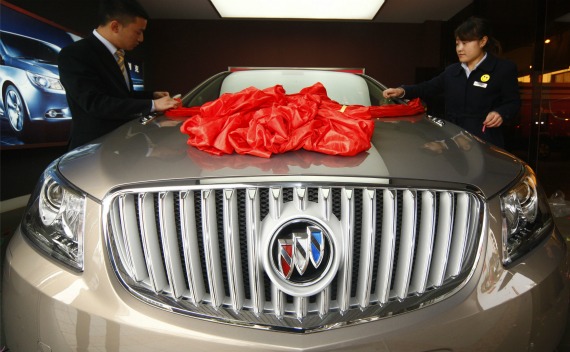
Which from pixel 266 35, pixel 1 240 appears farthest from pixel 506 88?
pixel 266 35

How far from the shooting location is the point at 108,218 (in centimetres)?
93

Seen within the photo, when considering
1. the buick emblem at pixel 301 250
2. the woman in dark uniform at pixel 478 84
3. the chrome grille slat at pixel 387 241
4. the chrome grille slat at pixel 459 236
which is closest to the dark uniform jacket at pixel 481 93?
the woman in dark uniform at pixel 478 84

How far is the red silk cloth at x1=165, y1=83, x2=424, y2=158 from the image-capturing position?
3.65ft

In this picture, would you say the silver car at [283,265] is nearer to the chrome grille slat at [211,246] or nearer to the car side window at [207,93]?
the chrome grille slat at [211,246]

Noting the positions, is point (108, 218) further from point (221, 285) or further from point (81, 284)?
point (221, 285)

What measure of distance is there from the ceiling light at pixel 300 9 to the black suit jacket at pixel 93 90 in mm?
5388

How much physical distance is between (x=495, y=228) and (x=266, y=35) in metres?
8.33

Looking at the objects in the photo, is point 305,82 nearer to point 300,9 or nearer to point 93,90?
point 93,90

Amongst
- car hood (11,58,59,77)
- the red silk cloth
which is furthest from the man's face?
car hood (11,58,59,77)

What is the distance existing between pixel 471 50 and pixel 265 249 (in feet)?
7.03

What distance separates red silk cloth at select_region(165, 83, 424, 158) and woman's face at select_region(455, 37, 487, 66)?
1357mm

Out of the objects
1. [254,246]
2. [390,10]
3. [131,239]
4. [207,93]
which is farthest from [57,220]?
[390,10]

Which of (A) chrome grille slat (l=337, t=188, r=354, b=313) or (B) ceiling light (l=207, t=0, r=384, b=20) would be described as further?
(B) ceiling light (l=207, t=0, r=384, b=20)

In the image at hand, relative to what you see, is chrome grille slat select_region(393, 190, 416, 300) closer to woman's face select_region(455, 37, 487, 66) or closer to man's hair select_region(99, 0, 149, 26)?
man's hair select_region(99, 0, 149, 26)
